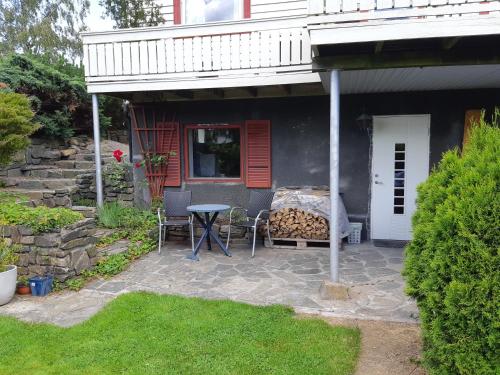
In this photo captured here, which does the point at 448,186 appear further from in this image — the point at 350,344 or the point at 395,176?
the point at 395,176

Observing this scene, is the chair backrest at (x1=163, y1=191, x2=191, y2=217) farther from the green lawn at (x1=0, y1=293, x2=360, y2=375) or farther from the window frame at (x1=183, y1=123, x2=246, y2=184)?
the green lawn at (x1=0, y1=293, x2=360, y2=375)

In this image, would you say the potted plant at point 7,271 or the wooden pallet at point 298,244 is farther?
the wooden pallet at point 298,244

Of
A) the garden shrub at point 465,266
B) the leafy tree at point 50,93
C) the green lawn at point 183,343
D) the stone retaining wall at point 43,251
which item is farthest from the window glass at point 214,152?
the garden shrub at point 465,266

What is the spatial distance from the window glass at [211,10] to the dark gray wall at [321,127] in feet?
5.19

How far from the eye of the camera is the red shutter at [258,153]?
23.2 ft

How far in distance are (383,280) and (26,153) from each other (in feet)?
23.5

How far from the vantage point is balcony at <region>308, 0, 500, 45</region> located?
3613 millimetres

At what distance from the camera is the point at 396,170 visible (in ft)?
21.1

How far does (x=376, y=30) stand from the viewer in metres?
3.72

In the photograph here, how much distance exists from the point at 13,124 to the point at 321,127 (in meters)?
4.78

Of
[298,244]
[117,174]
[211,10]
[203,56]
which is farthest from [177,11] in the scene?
[298,244]

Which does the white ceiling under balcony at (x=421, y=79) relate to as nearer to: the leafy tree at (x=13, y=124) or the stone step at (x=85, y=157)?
the leafy tree at (x=13, y=124)

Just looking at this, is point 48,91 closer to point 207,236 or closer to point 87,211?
point 87,211

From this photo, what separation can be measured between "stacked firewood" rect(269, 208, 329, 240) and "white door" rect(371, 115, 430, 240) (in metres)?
1.05
